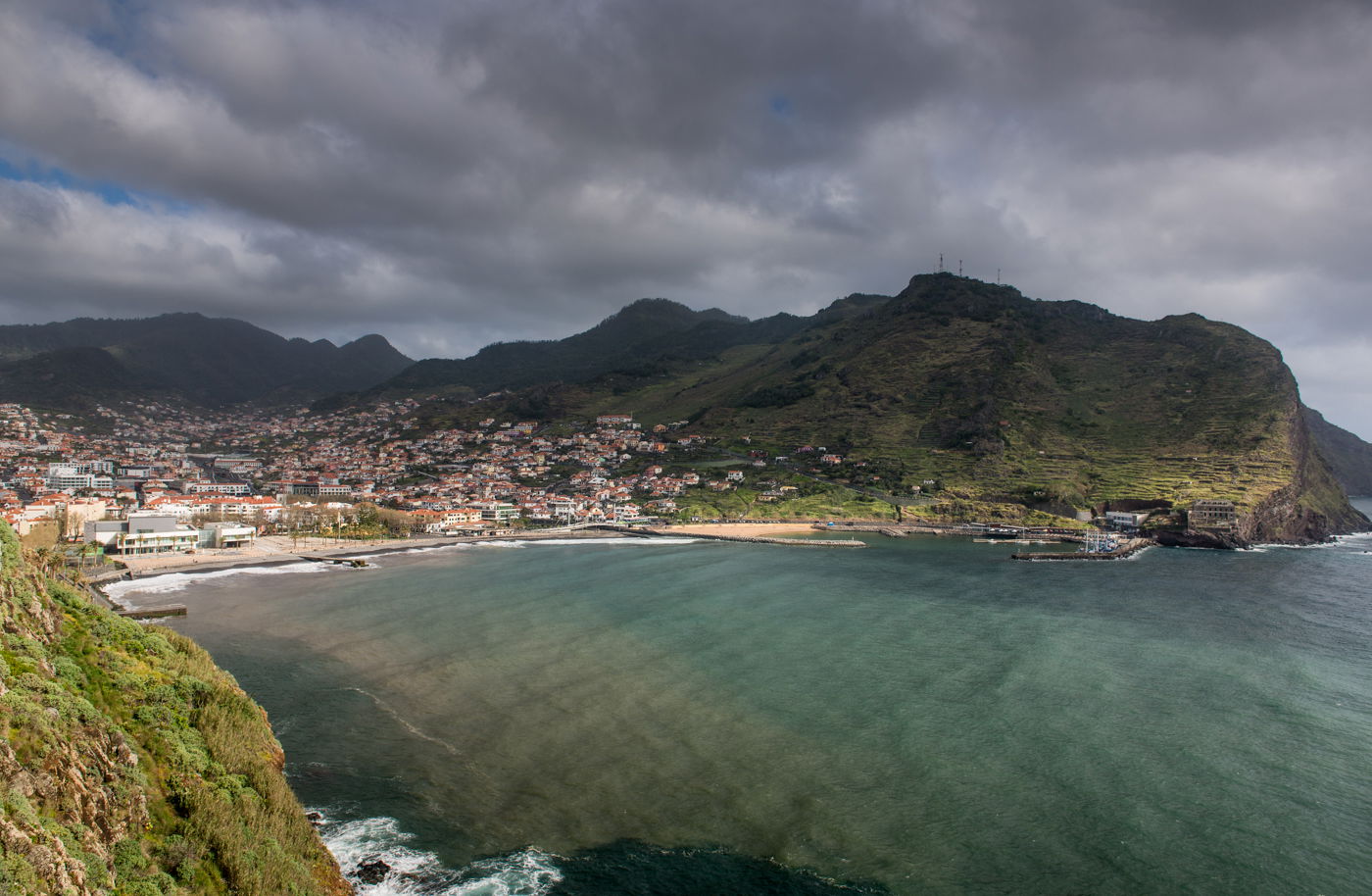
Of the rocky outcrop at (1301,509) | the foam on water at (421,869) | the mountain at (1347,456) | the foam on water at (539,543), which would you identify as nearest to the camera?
the foam on water at (421,869)

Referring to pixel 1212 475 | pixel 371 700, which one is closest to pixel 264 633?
pixel 371 700

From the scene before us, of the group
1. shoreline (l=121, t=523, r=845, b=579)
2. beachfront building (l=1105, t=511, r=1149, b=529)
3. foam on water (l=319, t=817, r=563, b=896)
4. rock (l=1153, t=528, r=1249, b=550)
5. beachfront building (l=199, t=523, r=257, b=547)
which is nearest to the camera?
foam on water (l=319, t=817, r=563, b=896)

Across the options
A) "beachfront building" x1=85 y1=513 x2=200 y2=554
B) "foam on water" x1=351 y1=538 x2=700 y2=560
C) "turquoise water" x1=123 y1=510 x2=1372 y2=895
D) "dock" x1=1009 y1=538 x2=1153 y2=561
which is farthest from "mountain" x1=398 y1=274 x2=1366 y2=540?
"beachfront building" x1=85 y1=513 x2=200 y2=554

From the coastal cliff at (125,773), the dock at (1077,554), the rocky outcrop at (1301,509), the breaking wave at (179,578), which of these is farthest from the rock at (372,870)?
the rocky outcrop at (1301,509)

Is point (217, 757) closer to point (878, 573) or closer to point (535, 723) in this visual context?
point (535, 723)

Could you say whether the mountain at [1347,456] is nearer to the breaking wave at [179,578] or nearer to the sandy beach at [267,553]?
the sandy beach at [267,553]

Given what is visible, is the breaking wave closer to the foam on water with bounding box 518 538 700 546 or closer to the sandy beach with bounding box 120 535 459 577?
the sandy beach with bounding box 120 535 459 577
